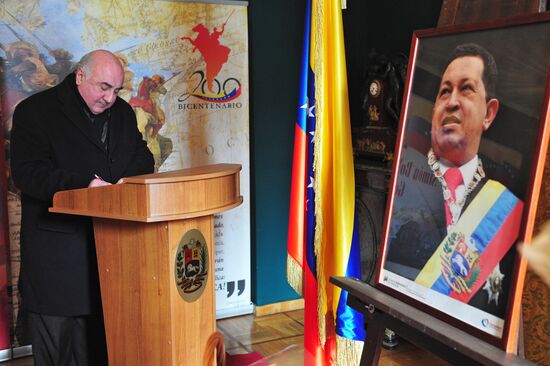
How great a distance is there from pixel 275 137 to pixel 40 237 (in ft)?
5.63

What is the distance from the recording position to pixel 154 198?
76.5 inches

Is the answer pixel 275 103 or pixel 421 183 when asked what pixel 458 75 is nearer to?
pixel 421 183

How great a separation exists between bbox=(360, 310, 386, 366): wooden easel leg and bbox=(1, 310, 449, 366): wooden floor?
143cm

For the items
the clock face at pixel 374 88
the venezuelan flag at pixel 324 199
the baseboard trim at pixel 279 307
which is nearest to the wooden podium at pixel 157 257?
the venezuelan flag at pixel 324 199

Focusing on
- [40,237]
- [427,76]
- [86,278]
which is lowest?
[86,278]

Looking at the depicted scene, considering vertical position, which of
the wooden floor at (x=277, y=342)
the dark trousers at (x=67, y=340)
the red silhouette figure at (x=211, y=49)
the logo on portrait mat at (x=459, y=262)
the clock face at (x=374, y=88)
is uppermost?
the red silhouette figure at (x=211, y=49)

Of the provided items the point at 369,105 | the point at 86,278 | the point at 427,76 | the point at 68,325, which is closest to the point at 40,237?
the point at 86,278

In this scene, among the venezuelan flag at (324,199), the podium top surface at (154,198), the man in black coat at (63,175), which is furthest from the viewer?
the man in black coat at (63,175)

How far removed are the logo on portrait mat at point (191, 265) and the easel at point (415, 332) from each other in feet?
2.04

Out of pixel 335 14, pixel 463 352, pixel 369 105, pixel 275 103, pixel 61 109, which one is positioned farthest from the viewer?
pixel 275 103

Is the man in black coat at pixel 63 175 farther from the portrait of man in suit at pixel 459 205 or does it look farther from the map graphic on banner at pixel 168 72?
the portrait of man in suit at pixel 459 205

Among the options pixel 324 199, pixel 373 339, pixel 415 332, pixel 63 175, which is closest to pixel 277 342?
pixel 324 199

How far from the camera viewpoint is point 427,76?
5.09 ft

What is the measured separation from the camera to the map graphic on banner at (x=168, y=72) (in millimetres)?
2990
